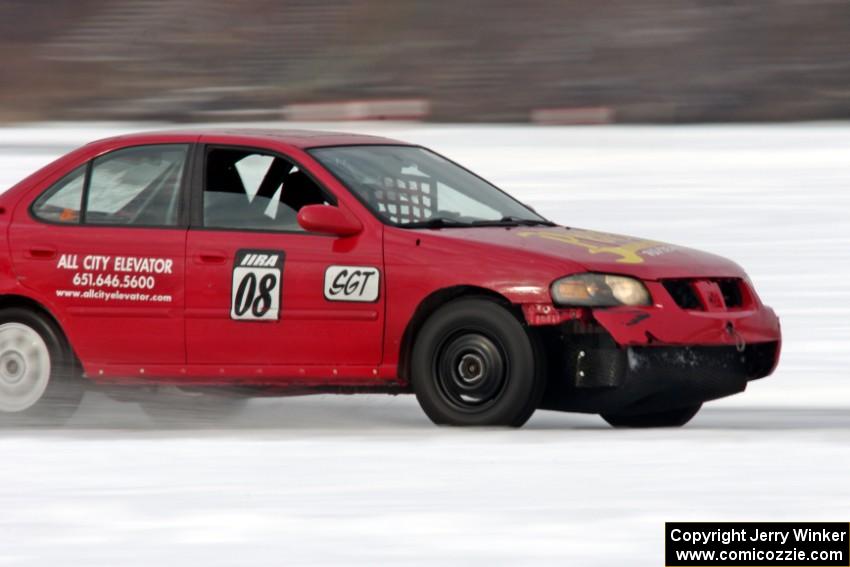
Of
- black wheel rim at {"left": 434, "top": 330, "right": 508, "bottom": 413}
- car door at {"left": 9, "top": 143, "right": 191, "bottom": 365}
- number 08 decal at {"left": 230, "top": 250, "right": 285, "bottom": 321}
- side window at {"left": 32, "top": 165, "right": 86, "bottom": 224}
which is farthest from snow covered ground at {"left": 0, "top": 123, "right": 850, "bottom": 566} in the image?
side window at {"left": 32, "top": 165, "right": 86, "bottom": 224}

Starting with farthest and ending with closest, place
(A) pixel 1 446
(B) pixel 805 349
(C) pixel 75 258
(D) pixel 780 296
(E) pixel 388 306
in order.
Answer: (D) pixel 780 296, (B) pixel 805 349, (C) pixel 75 258, (E) pixel 388 306, (A) pixel 1 446

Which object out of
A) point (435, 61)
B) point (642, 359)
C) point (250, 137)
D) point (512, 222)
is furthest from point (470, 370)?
point (435, 61)

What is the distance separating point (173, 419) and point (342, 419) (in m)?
0.81

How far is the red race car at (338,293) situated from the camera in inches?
289

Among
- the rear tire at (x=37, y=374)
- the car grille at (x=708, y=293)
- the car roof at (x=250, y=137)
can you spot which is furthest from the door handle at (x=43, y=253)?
the car grille at (x=708, y=293)

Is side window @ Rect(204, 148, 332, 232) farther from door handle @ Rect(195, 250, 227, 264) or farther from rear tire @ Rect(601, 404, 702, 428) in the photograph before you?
rear tire @ Rect(601, 404, 702, 428)

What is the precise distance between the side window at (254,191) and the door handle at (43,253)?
2.52 feet

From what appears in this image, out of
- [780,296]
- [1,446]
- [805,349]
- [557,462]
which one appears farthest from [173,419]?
[780,296]

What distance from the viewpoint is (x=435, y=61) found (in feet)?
149

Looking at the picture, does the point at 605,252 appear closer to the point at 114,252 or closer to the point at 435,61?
the point at 114,252

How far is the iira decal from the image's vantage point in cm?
755

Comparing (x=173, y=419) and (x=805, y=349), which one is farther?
(x=805, y=349)

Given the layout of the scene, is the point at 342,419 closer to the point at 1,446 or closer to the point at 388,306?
the point at 388,306

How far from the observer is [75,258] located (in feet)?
26.5
